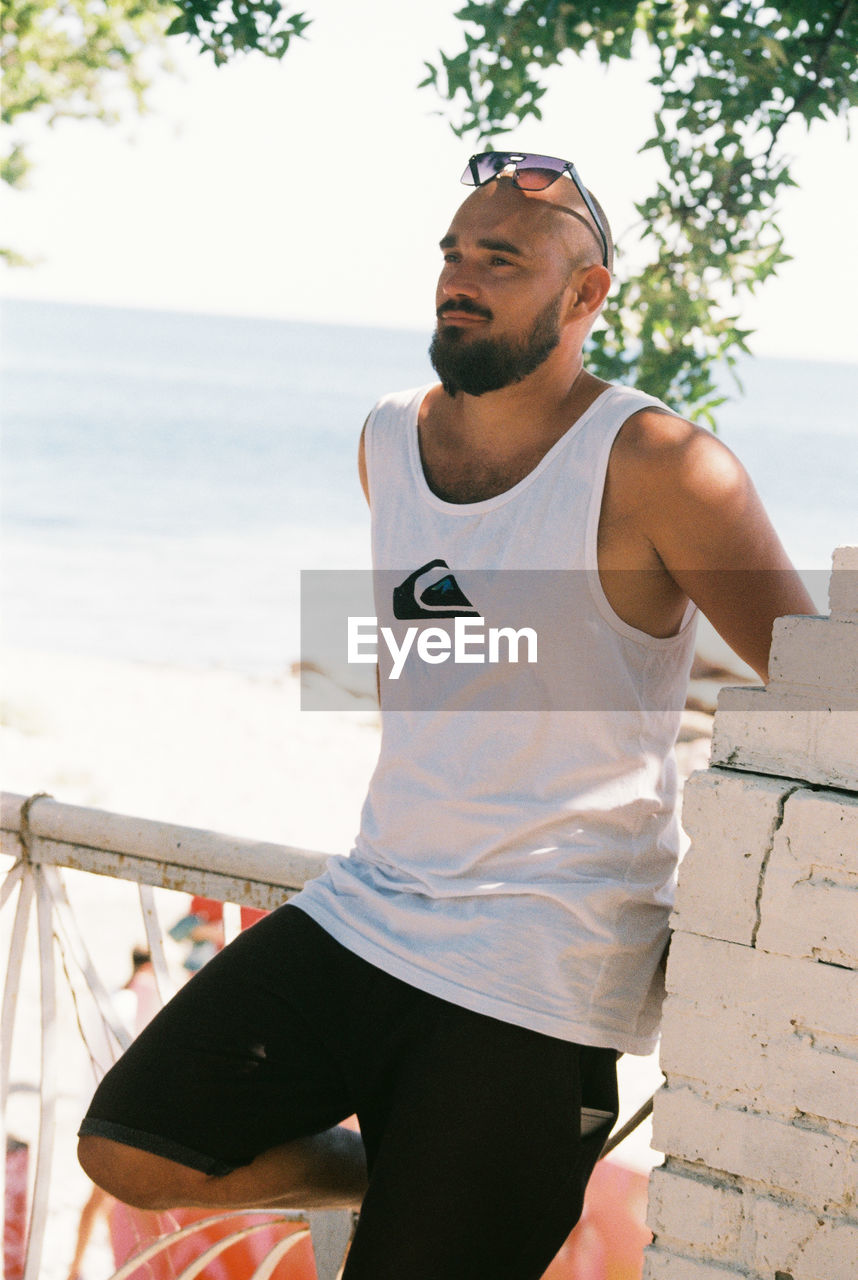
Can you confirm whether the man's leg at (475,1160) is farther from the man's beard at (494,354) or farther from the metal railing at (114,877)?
the man's beard at (494,354)

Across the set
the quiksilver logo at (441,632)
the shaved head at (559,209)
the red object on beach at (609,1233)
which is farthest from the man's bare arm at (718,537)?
the red object on beach at (609,1233)

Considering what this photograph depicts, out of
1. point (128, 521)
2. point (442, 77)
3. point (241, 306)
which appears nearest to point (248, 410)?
point (128, 521)

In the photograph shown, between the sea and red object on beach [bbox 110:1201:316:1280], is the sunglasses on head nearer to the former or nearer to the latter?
red object on beach [bbox 110:1201:316:1280]

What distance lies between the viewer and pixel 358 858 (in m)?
1.99

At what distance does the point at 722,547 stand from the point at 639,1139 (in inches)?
47.8

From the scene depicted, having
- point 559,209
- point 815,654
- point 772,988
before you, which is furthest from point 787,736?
point 559,209

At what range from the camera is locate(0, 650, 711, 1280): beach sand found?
1170cm

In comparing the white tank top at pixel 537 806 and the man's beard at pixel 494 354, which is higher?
the man's beard at pixel 494 354

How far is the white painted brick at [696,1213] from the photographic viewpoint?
1.54 m

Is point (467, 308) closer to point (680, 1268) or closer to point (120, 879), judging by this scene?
point (120, 879)

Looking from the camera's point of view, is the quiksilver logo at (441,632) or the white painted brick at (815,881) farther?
the quiksilver logo at (441,632)

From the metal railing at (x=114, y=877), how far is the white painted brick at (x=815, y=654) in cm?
93

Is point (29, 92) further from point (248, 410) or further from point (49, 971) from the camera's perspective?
point (248, 410)

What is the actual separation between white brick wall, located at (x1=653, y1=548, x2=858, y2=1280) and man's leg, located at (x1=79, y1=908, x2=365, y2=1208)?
0.52 metres
